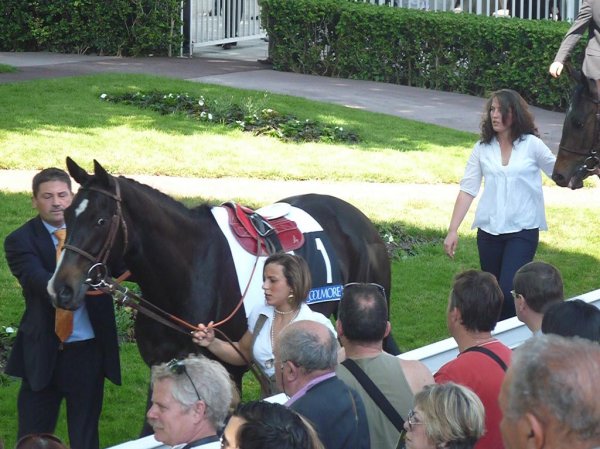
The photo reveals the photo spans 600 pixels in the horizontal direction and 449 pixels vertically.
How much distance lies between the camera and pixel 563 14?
70.5ft

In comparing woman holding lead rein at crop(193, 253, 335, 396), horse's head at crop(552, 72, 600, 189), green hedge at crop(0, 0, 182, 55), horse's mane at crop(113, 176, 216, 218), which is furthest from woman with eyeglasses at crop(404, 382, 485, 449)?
green hedge at crop(0, 0, 182, 55)

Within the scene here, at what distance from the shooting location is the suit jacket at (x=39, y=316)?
636cm

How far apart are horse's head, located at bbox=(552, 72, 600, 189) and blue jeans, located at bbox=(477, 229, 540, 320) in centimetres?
107

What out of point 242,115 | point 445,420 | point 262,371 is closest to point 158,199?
point 262,371

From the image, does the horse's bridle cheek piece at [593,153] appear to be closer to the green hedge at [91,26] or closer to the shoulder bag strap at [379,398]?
the shoulder bag strap at [379,398]

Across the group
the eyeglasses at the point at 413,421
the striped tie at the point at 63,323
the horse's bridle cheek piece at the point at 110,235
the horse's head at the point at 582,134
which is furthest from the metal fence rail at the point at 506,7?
the eyeglasses at the point at 413,421

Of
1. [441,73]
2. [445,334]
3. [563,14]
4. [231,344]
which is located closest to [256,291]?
[231,344]

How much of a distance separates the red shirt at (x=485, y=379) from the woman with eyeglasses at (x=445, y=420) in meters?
0.80

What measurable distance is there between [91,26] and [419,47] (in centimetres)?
601

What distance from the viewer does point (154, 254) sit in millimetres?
6695

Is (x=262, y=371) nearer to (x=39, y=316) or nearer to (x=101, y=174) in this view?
(x=39, y=316)

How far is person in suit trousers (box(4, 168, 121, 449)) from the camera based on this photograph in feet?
21.0

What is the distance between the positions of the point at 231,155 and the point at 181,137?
98cm

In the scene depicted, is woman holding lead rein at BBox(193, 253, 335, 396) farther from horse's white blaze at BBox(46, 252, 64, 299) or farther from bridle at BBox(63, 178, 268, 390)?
horse's white blaze at BBox(46, 252, 64, 299)
